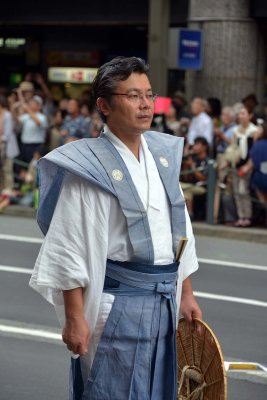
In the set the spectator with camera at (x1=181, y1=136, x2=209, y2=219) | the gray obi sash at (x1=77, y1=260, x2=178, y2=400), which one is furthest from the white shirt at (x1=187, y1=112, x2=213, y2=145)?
the gray obi sash at (x1=77, y1=260, x2=178, y2=400)

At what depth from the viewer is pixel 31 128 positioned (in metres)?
17.0

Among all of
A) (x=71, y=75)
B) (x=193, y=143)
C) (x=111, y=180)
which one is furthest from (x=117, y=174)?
(x=71, y=75)

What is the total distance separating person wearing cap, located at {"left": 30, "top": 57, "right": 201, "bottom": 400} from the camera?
4.32m

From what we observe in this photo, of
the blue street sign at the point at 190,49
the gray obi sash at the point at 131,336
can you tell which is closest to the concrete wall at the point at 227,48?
the blue street sign at the point at 190,49

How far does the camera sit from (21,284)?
427 inches

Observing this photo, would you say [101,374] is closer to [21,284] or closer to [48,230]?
[48,230]

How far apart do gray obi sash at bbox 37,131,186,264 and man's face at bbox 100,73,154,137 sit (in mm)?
123

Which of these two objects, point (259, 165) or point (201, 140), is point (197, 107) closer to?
point (201, 140)

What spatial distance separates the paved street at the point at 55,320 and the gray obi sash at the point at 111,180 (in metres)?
2.67

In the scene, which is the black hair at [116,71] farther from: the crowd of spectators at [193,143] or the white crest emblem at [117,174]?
the crowd of spectators at [193,143]

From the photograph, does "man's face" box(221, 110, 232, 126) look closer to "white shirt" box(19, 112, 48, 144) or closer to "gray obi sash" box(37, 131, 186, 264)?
"white shirt" box(19, 112, 48, 144)

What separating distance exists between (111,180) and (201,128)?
38.0ft

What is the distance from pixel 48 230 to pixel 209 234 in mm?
10696

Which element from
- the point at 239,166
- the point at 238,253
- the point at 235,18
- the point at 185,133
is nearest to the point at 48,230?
the point at 238,253
